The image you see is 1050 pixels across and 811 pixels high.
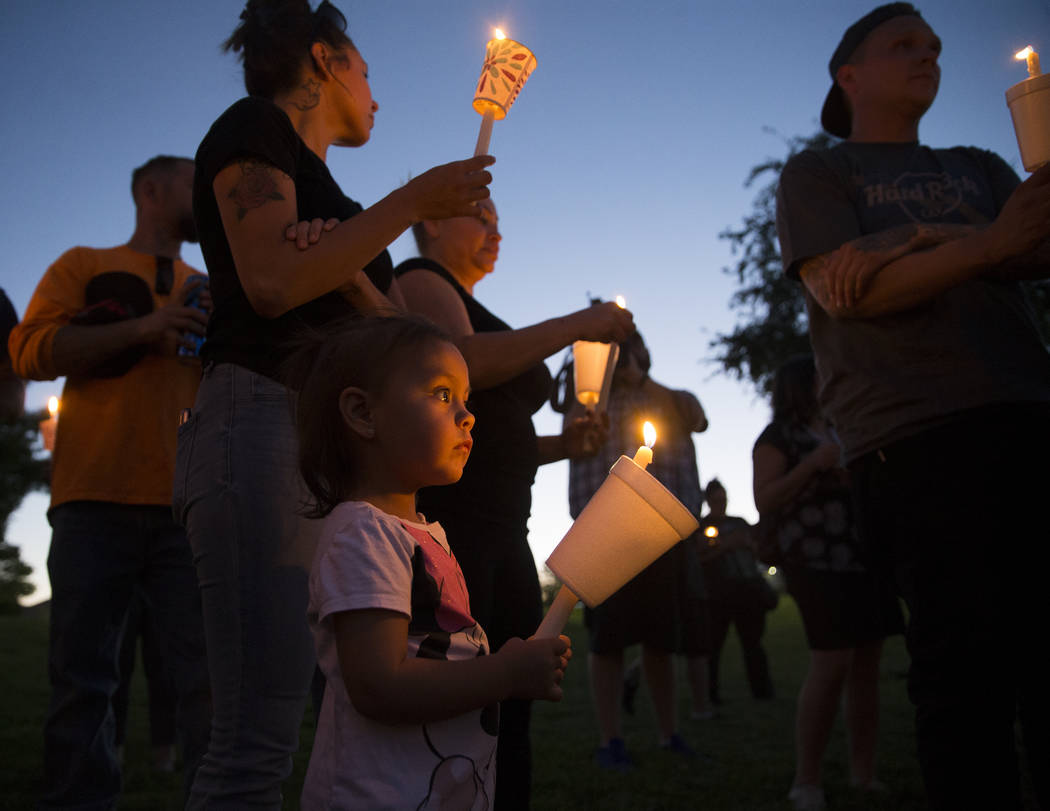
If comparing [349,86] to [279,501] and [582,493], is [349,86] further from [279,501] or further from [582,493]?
[582,493]

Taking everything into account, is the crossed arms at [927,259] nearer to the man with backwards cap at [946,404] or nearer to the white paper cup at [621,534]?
the man with backwards cap at [946,404]

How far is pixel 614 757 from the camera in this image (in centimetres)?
419

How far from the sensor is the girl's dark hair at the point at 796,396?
4.12m

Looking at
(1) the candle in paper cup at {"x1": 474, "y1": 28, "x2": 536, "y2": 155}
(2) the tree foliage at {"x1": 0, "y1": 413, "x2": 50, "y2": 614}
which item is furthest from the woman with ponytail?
(2) the tree foliage at {"x1": 0, "y1": 413, "x2": 50, "y2": 614}

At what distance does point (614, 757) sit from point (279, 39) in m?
3.60

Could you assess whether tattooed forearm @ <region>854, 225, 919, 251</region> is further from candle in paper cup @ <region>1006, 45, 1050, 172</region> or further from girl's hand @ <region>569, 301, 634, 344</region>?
girl's hand @ <region>569, 301, 634, 344</region>

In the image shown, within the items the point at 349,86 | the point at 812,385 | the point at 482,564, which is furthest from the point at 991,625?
the point at 812,385

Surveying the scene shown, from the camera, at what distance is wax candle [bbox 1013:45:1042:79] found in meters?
1.81

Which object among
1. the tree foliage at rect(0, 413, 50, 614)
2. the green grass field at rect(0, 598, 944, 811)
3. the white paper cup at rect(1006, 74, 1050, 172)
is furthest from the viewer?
the tree foliage at rect(0, 413, 50, 614)

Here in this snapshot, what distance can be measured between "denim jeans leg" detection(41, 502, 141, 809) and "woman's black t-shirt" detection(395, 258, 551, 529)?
1015mm

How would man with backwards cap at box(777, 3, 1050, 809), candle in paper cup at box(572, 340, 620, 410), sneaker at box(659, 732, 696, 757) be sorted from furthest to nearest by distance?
sneaker at box(659, 732, 696, 757)
candle in paper cup at box(572, 340, 620, 410)
man with backwards cap at box(777, 3, 1050, 809)

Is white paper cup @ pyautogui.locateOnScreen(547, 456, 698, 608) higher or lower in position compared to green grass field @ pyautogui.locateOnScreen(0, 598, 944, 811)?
higher

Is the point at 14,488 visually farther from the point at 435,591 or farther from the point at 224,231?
the point at 435,591

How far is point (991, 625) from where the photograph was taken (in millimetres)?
1836
